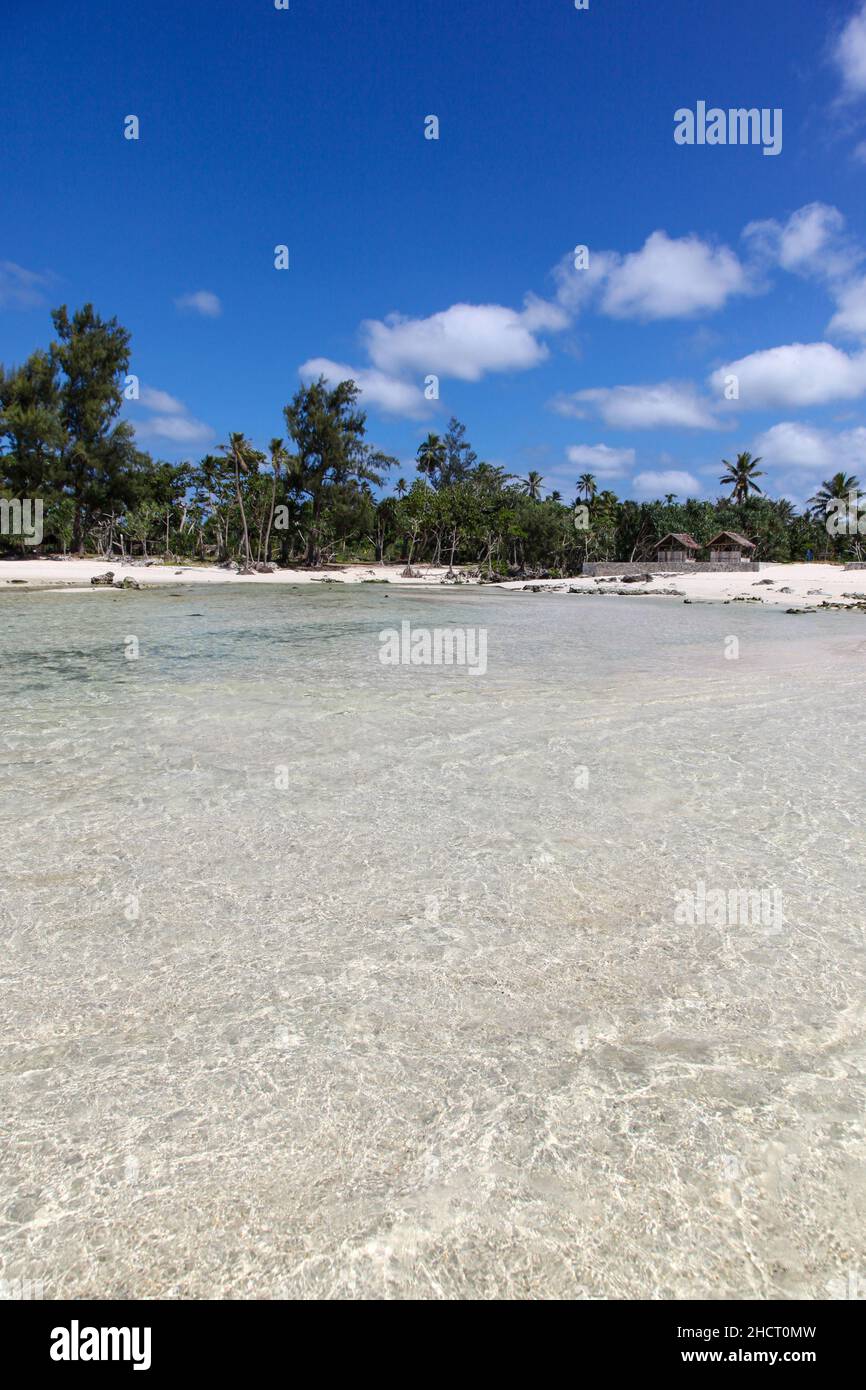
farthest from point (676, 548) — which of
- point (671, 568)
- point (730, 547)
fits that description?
point (671, 568)

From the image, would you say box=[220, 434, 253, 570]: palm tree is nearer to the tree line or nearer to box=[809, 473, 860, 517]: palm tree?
the tree line

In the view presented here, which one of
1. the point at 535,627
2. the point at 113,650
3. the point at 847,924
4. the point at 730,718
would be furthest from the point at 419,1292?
the point at 535,627

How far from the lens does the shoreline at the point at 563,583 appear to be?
122 ft

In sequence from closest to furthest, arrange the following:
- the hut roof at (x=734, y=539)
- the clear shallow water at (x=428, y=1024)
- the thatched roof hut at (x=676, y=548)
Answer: the clear shallow water at (x=428, y=1024)
the hut roof at (x=734, y=539)
the thatched roof hut at (x=676, y=548)

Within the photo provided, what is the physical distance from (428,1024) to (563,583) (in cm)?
5585

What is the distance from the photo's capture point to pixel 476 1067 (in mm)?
2561

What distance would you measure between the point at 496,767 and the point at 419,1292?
4.74 meters

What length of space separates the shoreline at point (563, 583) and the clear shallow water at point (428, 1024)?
1251 inches

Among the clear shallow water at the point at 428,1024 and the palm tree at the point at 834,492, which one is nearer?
the clear shallow water at the point at 428,1024

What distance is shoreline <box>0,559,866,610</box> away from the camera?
122 feet

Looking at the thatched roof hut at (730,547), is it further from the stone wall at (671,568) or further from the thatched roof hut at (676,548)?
the stone wall at (671,568)

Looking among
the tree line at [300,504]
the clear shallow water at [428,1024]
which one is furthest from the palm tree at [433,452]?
the clear shallow water at [428,1024]

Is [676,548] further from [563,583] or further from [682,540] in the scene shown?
[563,583]
